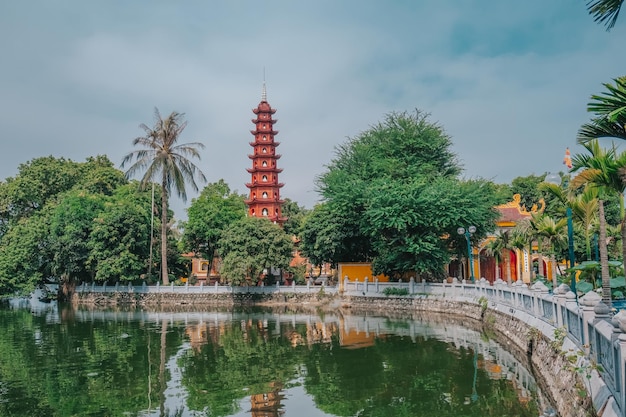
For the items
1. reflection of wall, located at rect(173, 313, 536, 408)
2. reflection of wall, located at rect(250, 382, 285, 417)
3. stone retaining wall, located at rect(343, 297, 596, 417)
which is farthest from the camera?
reflection of wall, located at rect(173, 313, 536, 408)

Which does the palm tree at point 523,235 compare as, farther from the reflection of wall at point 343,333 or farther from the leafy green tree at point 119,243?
the leafy green tree at point 119,243

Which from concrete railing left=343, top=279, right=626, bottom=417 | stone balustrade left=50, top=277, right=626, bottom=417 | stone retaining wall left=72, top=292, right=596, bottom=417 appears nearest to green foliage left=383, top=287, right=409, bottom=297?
stone balustrade left=50, top=277, right=626, bottom=417

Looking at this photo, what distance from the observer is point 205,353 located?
49.8 ft

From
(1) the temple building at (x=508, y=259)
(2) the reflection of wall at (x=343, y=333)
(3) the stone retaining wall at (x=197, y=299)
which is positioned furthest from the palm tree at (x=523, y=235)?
(3) the stone retaining wall at (x=197, y=299)

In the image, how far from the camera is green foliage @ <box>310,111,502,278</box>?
25.0 metres

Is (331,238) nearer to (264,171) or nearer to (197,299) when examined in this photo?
(197,299)

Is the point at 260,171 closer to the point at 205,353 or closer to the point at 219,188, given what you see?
the point at 219,188

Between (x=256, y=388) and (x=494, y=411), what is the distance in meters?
4.68

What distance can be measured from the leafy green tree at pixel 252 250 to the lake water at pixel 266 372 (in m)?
10.1

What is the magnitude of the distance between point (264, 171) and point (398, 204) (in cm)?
2183

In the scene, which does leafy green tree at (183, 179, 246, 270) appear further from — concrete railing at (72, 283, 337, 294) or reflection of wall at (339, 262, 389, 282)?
reflection of wall at (339, 262, 389, 282)

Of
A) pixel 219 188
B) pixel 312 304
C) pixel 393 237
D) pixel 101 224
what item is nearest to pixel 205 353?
pixel 393 237

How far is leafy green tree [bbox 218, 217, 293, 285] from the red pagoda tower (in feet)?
37.9

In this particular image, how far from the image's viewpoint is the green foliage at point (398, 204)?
2505cm
